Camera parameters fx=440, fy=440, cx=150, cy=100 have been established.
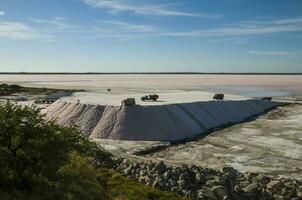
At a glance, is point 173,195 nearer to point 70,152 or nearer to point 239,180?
point 239,180

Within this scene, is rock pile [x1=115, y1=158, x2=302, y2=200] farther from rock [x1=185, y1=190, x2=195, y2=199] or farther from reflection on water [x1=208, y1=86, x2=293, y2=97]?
reflection on water [x1=208, y1=86, x2=293, y2=97]

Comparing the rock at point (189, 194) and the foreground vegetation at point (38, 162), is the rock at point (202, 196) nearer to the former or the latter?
the rock at point (189, 194)

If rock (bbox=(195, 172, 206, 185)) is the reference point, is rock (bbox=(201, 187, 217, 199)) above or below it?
below

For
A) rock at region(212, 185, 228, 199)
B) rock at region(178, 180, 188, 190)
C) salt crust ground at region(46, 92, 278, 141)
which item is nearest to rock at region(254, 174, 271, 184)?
rock at region(212, 185, 228, 199)

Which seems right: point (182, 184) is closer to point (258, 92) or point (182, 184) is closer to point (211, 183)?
point (211, 183)

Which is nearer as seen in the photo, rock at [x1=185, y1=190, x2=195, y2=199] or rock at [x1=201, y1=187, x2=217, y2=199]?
rock at [x1=201, y1=187, x2=217, y2=199]

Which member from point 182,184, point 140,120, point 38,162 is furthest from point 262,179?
point 140,120

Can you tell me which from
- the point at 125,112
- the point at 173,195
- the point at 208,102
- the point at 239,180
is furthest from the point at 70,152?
the point at 208,102

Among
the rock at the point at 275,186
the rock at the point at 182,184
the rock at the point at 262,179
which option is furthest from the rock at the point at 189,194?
the rock at the point at 262,179
